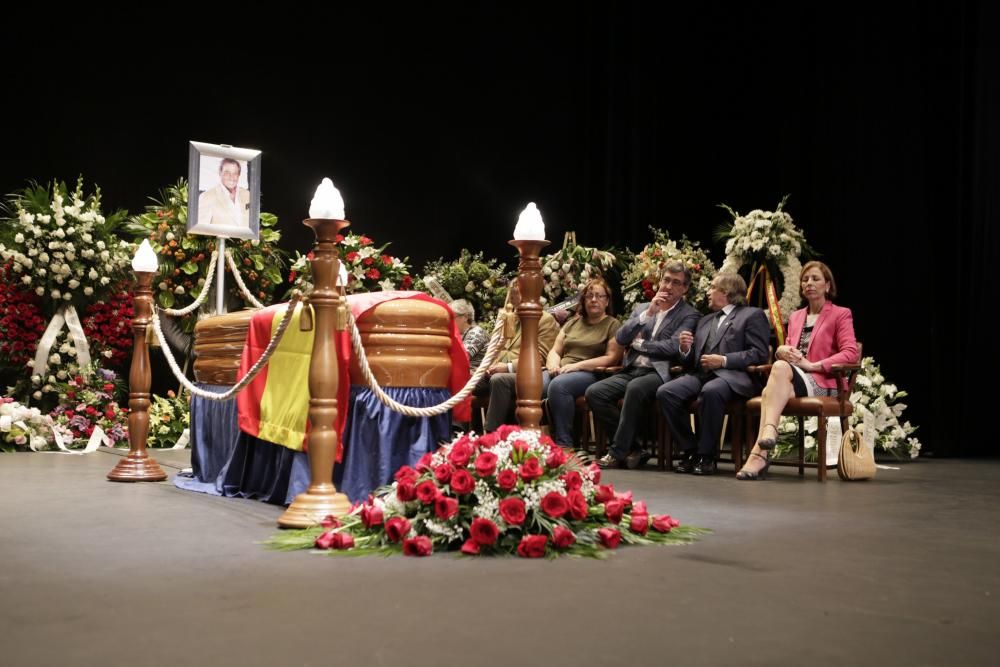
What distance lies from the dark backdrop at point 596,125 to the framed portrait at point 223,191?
1.78m

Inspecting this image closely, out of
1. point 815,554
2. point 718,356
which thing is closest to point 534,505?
point 815,554

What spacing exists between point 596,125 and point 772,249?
3.11 meters

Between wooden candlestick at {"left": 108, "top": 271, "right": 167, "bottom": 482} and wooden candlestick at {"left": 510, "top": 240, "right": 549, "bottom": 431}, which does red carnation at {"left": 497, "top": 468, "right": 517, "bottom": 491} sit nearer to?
wooden candlestick at {"left": 510, "top": 240, "right": 549, "bottom": 431}

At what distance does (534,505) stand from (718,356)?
2716 mm

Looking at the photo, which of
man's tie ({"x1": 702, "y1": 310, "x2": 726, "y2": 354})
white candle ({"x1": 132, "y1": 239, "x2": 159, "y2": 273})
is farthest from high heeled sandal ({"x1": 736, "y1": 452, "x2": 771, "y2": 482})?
white candle ({"x1": 132, "y1": 239, "x2": 159, "y2": 273})

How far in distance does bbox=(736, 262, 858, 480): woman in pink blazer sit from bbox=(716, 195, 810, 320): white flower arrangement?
59 centimetres

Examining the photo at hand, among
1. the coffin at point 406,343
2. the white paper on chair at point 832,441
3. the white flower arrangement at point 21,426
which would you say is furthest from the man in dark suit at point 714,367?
the white flower arrangement at point 21,426

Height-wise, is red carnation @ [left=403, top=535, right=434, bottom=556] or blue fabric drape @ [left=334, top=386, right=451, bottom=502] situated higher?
blue fabric drape @ [left=334, top=386, right=451, bottom=502]

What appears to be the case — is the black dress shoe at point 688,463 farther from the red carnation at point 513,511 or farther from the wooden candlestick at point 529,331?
the red carnation at point 513,511

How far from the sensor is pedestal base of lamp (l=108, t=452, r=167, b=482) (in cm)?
446

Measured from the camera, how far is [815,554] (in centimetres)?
267

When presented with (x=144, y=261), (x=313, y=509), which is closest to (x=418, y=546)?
(x=313, y=509)

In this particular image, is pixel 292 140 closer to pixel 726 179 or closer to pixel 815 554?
pixel 726 179

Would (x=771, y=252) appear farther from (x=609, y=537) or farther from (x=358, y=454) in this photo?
(x=609, y=537)
